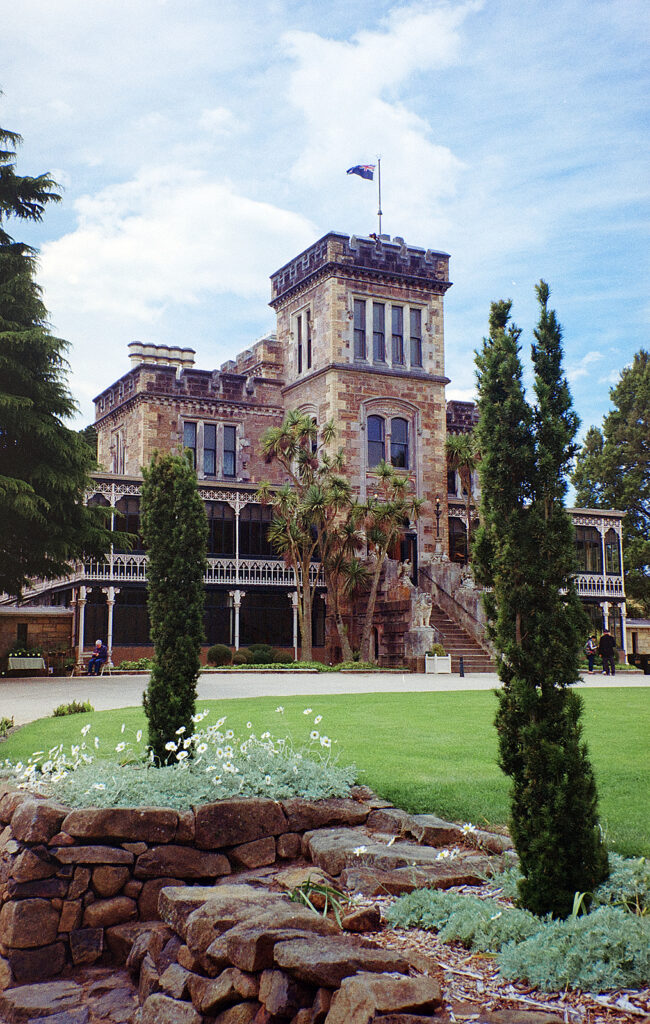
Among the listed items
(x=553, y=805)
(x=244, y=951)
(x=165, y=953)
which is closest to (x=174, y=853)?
(x=165, y=953)

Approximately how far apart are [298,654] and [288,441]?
861cm

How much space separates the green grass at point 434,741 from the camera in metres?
7.84

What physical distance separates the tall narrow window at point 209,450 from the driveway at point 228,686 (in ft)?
49.9

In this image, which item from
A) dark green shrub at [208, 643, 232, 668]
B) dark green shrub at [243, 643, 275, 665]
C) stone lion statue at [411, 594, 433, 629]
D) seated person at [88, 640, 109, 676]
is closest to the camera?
seated person at [88, 640, 109, 676]

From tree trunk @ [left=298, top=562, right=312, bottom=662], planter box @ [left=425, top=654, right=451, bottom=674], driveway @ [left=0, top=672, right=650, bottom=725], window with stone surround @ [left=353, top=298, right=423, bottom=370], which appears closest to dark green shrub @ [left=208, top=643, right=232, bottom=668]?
tree trunk @ [left=298, top=562, right=312, bottom=662]

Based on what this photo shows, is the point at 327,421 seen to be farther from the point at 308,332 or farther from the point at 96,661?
the point at 96,661

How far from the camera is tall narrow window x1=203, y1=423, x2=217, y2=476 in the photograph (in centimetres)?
4150

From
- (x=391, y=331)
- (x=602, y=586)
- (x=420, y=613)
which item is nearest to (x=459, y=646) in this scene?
(x=420, y=613)

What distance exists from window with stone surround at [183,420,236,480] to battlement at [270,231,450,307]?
7155 millimetres

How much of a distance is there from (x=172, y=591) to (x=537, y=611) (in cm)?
528

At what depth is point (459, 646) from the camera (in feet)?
106

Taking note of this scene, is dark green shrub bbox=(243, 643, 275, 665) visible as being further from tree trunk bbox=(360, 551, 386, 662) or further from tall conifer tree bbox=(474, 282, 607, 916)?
tall conifer tree bbox=(474, 282, 607, 916)

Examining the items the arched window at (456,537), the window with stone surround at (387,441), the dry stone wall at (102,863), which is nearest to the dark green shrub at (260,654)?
the window with stone surround at (387,441)

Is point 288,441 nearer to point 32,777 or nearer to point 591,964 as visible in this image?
point 32,777
